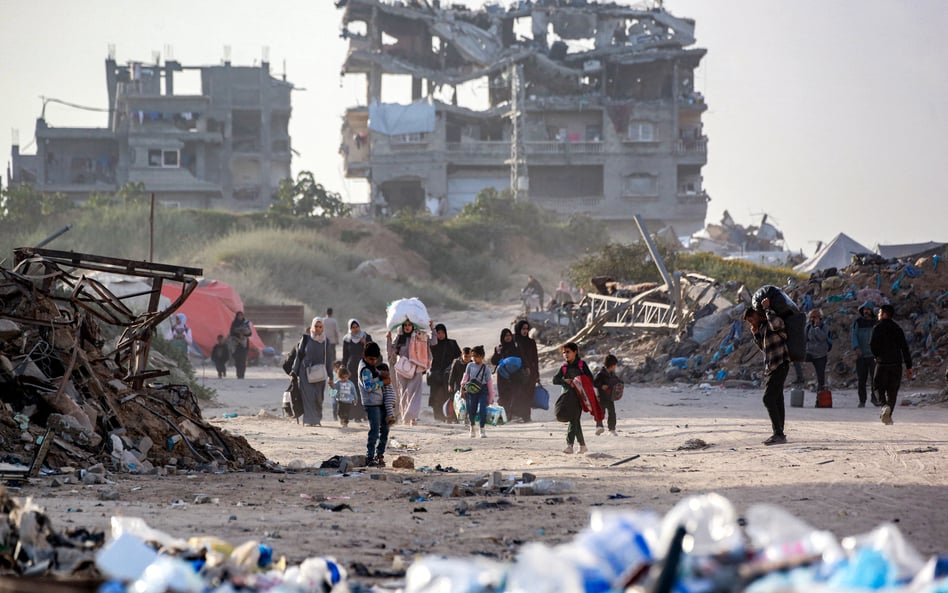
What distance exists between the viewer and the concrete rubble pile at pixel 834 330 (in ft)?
74.1

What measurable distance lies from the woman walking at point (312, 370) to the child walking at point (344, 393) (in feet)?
0.92

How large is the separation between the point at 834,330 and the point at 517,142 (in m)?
64.4

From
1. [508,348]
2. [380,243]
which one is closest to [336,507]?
[508,348]

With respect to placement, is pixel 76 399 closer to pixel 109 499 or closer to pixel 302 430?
pixel 109 499

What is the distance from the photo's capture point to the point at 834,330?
23.6 m

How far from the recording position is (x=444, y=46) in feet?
318

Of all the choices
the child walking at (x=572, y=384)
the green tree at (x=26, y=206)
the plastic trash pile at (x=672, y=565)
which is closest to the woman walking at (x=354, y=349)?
the child walking at (x=572, y=384)

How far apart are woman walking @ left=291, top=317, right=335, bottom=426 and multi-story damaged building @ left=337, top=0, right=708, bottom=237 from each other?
66.9 m

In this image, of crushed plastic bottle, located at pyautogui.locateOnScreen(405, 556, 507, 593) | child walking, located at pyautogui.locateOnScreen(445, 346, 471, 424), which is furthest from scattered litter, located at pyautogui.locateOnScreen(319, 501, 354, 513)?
child walking, located at pyautogui.locateOnScreen(445, 346, 471, 424)

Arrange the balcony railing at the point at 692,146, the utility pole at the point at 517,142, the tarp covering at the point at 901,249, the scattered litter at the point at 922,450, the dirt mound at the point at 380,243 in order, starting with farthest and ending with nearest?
the balcony railing at the point at 692,146 < the utility pole at the point at 517,142 < the dirt mound at the point at 380,243 < the tarp covering at the point at 901,249 < the scattered litter at the point at 922,450

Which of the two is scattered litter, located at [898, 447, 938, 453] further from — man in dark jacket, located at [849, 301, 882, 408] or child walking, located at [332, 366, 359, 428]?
child walking, located at [332, 366, 359, 428]

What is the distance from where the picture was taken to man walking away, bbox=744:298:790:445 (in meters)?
13.0

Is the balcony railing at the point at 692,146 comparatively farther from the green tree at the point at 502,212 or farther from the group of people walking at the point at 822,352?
the group of people walking at the point at 822,352

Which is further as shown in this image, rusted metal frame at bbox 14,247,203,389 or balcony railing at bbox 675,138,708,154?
balcony railing at bbox 675,138,708,154
